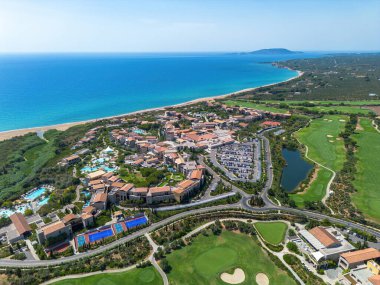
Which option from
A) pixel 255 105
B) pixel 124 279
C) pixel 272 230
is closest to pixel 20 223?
pixel 124 279

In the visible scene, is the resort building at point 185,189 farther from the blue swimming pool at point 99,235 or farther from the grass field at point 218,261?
the blue swimming pool at point 99,235

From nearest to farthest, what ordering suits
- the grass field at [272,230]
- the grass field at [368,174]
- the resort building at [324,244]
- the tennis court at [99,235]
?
the resort building at [324,244] < the grass field at [272,230] < the tennis court at [99,235] < the grass field at [368,174]

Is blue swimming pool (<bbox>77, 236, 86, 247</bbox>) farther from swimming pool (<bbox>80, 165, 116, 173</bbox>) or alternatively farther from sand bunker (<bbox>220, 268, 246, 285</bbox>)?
swimming pool (<bbox>80, 165, 116, 173</bbox>)

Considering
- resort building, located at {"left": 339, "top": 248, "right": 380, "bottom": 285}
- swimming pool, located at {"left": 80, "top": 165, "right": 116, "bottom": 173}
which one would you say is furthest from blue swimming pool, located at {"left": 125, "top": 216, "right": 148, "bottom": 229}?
resort building, located at {"left": 339, "top": 248, "right": 380, "bottom": 285}

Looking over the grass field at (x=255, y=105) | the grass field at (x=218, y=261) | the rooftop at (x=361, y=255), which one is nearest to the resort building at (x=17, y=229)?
the grass field at (x=218, y=261)

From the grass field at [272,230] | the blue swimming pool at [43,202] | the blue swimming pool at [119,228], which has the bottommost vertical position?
the blue swimming pool at [43,202]

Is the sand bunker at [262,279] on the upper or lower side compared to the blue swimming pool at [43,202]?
upper

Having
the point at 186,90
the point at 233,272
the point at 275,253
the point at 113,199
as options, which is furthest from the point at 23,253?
the point at 186,90

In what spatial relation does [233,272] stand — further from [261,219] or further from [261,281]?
[261,219]
